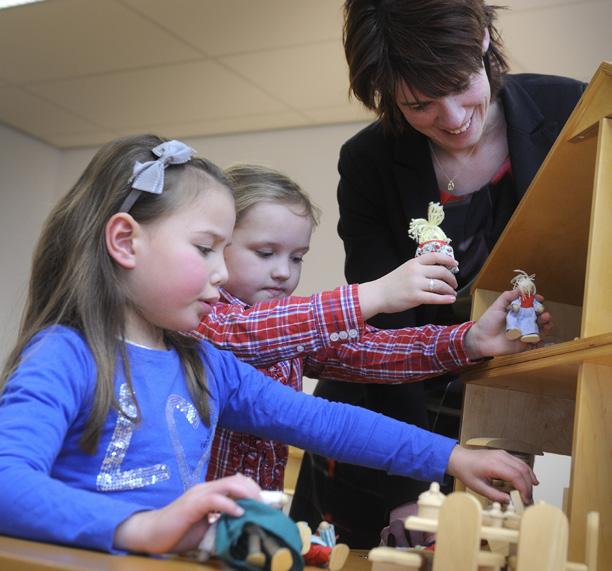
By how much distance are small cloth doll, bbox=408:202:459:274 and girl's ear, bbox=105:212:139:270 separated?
0.48 meters

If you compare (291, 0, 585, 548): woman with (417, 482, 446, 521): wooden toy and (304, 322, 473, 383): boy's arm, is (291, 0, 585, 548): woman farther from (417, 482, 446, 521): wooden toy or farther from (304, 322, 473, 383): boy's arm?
(417, 482, 446, 521): wooden toy

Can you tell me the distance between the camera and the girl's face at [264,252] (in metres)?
1.68

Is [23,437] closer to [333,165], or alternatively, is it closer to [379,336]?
[379,336]

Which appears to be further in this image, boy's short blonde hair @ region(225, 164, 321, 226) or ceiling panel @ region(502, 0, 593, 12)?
ceiling panel @ region(502, 0, 593, 12)

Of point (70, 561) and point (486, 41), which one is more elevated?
point (486, 41)

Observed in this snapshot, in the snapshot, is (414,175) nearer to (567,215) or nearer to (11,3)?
(567,215)

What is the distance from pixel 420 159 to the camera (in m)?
1.68

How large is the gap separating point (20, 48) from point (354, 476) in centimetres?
316

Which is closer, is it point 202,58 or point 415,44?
point 415,44

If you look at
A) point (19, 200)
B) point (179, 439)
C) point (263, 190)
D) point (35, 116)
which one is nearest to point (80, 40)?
point (35, 116)

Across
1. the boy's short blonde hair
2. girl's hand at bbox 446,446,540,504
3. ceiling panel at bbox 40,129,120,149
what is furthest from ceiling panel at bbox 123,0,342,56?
girl's hand at bbox 446,446,540,504

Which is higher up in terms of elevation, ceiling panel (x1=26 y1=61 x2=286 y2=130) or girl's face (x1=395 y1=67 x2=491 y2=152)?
ceiling panel (x1=26 y1=61 x2=286 y2=130)

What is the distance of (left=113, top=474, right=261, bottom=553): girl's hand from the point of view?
2.60ft

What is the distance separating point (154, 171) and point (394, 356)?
562mm
